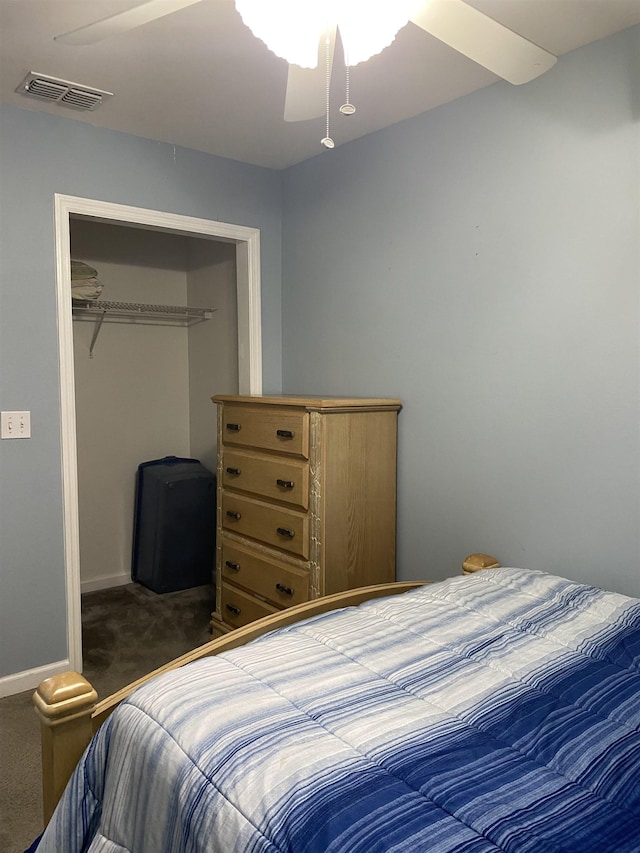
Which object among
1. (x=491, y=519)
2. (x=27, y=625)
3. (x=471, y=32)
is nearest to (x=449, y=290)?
(x=491, y=519)

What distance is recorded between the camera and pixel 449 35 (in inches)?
56.9

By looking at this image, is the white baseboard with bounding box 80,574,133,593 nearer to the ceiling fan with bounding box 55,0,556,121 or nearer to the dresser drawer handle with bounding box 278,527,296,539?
the dresser drawer handle with bounding box 278,527,296,539

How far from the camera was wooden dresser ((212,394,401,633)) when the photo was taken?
103 inches

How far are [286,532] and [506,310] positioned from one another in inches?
50.8

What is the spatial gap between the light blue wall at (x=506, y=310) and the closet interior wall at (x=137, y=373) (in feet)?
4.07

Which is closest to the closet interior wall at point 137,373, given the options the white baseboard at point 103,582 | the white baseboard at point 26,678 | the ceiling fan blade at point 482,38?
the white baseboard at point 103,582

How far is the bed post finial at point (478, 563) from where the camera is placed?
2.34m

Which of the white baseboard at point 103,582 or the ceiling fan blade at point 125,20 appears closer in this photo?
the ceiling fan blade at point 125,20

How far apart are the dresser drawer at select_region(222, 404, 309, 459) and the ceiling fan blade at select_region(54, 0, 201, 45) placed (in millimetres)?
1516

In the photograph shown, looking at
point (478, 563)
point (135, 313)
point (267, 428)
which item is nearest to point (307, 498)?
point (267, 428)

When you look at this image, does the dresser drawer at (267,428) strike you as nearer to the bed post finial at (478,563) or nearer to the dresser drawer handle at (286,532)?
the dresser drawer handle at (286,532)

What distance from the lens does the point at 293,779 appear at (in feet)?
3.27

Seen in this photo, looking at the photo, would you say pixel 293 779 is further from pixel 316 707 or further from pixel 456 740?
pixel 456 740

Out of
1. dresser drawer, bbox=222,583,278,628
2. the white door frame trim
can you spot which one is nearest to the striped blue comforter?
dresser drawer, bbox=222,583,278,628
